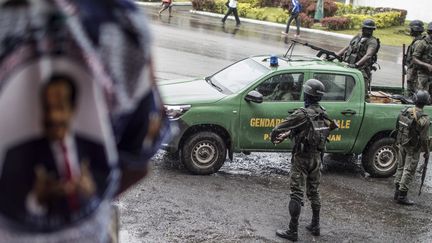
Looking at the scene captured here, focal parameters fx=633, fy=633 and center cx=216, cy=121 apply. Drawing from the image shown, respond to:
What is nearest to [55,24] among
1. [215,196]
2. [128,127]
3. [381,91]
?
[128,127]

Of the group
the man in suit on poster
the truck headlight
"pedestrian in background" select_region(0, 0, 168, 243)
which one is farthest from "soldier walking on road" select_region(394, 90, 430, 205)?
the man in suit on poster

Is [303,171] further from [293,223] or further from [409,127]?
[409,127]

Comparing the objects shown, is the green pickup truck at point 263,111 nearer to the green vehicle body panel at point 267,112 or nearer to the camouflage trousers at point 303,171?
the green vehicle body panel at point 267,112

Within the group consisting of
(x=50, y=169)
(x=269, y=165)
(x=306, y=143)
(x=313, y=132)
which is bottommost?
(x=269, y=165)

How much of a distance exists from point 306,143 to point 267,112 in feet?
6.59

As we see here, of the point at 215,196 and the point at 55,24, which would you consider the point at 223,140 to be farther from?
the point at 55,24

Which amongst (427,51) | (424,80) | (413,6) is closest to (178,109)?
(427,51)

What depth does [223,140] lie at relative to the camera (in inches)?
348

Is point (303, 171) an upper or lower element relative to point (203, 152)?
upper

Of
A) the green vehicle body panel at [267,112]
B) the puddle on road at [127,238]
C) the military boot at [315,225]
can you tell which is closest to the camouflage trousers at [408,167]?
the green vehicle body panel at [267,112]

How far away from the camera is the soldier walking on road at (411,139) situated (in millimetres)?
8266

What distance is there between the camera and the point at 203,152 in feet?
28.4

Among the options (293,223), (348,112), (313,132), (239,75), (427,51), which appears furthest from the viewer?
(427,51)

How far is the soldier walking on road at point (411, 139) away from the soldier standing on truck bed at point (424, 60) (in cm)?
385
